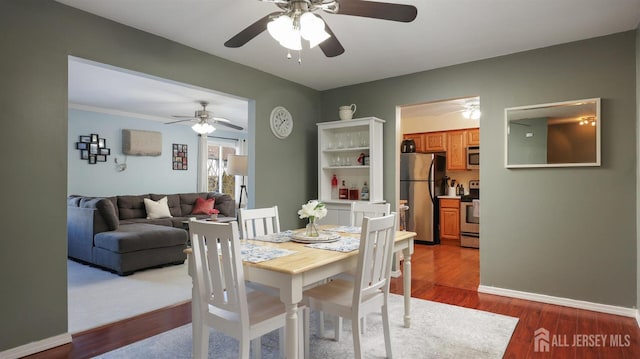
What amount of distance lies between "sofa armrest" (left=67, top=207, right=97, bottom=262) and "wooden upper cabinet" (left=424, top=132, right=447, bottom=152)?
17.9 feet

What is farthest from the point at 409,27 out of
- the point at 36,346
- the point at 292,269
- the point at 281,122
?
the point at 36,346

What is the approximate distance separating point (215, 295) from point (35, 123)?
5.78 feet

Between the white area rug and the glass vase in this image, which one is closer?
the glass vase

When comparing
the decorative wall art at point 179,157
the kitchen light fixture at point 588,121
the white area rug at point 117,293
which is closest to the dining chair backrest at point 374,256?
the white area rug at point 117,293

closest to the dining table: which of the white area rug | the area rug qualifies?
the area rug

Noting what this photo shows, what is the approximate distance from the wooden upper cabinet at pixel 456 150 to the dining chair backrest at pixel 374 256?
4.57 metres

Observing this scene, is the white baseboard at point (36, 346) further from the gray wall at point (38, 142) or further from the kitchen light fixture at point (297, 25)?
the kitchen light fixture at point (297, 25)

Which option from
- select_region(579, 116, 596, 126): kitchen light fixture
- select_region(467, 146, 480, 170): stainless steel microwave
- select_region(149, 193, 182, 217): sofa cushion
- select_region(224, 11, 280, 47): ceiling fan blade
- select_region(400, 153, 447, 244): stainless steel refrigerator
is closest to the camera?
select_region(224, 11, 280, 47): ceiling fan blade

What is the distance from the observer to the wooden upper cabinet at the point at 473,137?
6141mm

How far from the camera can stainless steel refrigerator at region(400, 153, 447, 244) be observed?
6.28 meters

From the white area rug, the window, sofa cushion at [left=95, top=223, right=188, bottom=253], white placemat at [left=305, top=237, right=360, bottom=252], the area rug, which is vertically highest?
the window

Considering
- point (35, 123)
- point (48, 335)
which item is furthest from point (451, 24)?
point (48, 335)

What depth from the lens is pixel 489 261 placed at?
3.70m

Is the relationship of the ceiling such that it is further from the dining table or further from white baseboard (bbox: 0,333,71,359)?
white baseboard (bbox: 0,333,71,359)
